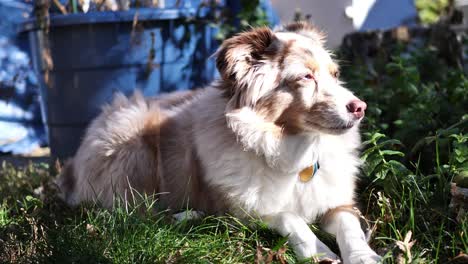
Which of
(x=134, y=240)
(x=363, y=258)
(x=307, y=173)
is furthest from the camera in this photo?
(x=307, y=173)

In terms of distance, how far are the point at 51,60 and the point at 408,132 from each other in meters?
2.87

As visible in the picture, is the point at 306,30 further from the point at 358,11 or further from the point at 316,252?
the point at 358,11

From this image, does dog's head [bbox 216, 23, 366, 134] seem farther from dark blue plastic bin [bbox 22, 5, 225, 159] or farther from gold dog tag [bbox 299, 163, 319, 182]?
dark blue plastic bin [bbox 22, 5, 225, 159]

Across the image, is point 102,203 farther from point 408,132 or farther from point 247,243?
point 408,132

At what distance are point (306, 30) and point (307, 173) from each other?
91cm

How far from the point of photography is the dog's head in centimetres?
269

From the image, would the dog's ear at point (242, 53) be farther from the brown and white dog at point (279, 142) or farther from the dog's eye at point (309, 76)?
the dog's eye at point (309, 76)

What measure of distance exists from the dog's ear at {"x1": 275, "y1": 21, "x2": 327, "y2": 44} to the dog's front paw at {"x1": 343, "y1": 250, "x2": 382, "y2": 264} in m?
1.34

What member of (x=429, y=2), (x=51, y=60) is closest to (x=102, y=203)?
(x=51, y=60)

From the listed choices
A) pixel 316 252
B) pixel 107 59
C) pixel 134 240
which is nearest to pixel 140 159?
pixel 134 240

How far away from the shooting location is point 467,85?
3512mm

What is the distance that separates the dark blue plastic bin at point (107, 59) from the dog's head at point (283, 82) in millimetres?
1463

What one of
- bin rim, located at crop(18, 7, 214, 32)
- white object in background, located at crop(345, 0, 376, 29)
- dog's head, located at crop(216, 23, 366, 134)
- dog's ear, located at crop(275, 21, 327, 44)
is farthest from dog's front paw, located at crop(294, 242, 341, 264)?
white object in background, located at crop(345, 0, 376, 29)

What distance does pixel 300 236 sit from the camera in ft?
8.34
